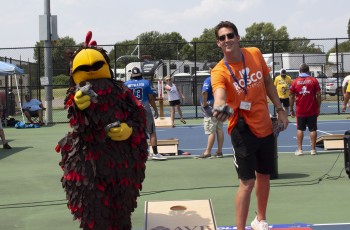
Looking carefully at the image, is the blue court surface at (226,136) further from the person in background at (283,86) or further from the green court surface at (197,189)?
the green court surface at (197,189)

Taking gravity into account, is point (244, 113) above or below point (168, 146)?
above

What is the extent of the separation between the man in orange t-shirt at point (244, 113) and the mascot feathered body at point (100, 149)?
85 cm

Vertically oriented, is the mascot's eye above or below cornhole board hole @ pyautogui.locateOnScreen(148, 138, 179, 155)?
above

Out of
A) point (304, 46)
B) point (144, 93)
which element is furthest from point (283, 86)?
point (304, 46)

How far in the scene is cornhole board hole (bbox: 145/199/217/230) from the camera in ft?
18.0

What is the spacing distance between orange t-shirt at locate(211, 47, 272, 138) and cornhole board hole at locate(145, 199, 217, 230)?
0.83 meters

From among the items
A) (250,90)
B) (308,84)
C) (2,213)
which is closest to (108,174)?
(250,90)

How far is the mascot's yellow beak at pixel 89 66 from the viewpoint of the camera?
206 inches

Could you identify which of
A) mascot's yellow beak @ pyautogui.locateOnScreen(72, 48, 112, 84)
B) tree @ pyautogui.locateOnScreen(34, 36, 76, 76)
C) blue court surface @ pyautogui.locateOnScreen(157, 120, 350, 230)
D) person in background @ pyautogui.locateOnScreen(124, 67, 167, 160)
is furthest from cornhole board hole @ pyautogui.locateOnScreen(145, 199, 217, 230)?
tree @ pyautogui.locateOnScreen(34, 36, 76, 76)

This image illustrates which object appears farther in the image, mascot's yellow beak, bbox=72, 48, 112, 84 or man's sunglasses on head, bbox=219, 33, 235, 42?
man's sunglasses on head, bbox=219, 33, 235, 42

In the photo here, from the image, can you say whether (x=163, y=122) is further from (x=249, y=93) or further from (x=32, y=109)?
(x=249, y=93)

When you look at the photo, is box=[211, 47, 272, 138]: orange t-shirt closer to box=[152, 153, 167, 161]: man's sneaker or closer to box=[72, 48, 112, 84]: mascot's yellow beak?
box=[72, 48, 112, 84]: mascot's yellow beak

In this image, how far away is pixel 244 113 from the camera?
18.0 feet

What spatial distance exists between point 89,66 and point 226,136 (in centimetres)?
1215
